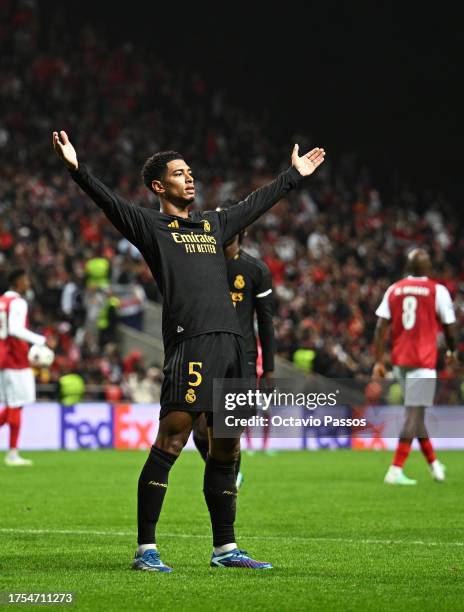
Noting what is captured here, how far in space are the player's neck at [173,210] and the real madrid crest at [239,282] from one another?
3.14m

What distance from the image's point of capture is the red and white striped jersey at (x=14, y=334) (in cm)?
1512

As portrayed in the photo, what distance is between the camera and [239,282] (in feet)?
32.4

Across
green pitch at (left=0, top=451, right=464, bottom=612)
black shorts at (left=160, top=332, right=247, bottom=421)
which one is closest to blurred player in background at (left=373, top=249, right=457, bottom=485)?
green pitch at (left=0, top=451, right=464, bottom=612)

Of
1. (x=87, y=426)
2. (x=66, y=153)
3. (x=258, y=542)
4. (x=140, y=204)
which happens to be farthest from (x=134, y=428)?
(x=66, y=153)

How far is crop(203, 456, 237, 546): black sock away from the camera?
6.58m

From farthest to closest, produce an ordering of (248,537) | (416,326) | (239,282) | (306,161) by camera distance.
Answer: (416,326), (239,282), (248,537), (306,161)

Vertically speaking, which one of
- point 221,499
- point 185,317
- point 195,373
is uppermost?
point 185,317

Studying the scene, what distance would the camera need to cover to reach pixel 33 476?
539 inches

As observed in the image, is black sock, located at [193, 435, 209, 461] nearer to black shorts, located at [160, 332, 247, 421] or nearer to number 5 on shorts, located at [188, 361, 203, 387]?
black shorts, located at [160, 332, 247, 421]

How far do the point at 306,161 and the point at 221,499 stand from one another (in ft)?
6.47

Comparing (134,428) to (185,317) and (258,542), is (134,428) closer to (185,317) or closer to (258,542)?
(258,542)

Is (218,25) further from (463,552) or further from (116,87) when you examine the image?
(463,552)

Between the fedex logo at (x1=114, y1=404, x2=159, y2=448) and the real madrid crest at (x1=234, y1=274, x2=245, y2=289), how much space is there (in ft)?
34.8

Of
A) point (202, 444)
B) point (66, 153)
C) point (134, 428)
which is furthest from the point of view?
point (134, 428)
